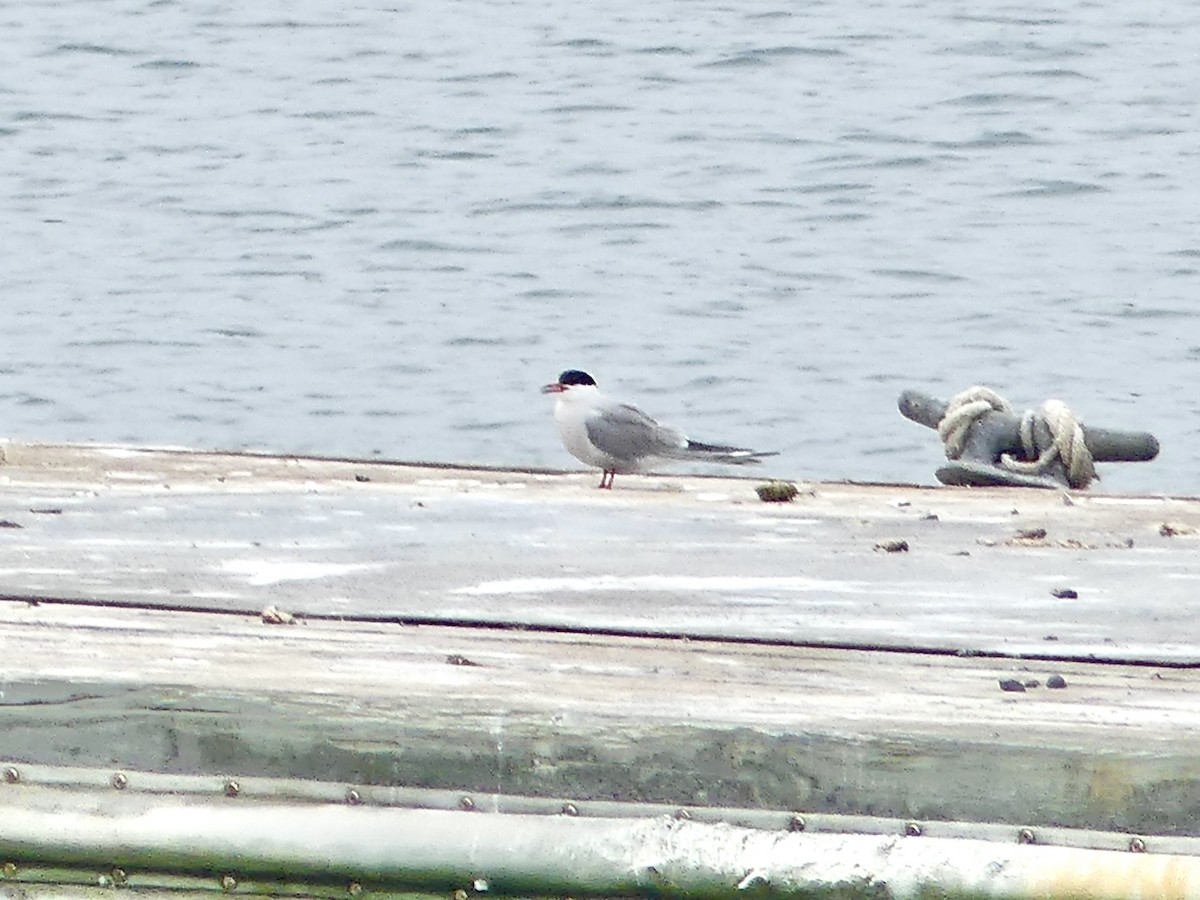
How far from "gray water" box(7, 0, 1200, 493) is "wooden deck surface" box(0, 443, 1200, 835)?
486 centimetres

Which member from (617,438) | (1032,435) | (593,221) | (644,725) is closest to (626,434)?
(617,438)

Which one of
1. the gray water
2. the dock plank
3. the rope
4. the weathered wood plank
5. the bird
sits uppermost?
the dock plank

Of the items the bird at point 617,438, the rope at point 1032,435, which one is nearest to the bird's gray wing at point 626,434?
the bird at point 617,438

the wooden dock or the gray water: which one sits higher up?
the wooden dock

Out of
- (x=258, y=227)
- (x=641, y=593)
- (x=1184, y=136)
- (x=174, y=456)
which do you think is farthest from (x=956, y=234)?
(x=641, y=593)

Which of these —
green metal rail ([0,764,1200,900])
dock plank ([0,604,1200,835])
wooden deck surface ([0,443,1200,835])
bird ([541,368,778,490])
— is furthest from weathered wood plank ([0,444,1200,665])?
bird ([541,368,778,490])

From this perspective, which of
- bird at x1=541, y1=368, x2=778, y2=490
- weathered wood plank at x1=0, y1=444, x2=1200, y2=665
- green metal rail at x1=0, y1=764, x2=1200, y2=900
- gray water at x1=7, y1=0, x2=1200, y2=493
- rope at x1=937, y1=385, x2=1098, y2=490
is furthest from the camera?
gray water at x1=7, y1=0, x2=1200, y2=493

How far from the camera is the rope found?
20.0ft

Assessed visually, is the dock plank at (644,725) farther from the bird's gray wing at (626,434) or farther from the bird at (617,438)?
the bird's gray wing at (626,434)

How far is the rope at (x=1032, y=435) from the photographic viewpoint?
20.0 feet

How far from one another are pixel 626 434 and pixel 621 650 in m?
3.58

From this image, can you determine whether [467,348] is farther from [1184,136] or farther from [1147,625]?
[1147,625]

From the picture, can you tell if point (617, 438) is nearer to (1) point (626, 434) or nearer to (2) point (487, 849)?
(1) point (626, 434)

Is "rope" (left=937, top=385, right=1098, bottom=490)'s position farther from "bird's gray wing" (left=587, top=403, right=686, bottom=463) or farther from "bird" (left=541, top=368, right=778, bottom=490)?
"bird's gray wing" (left=587, top=403, right=686, bottom=463)
